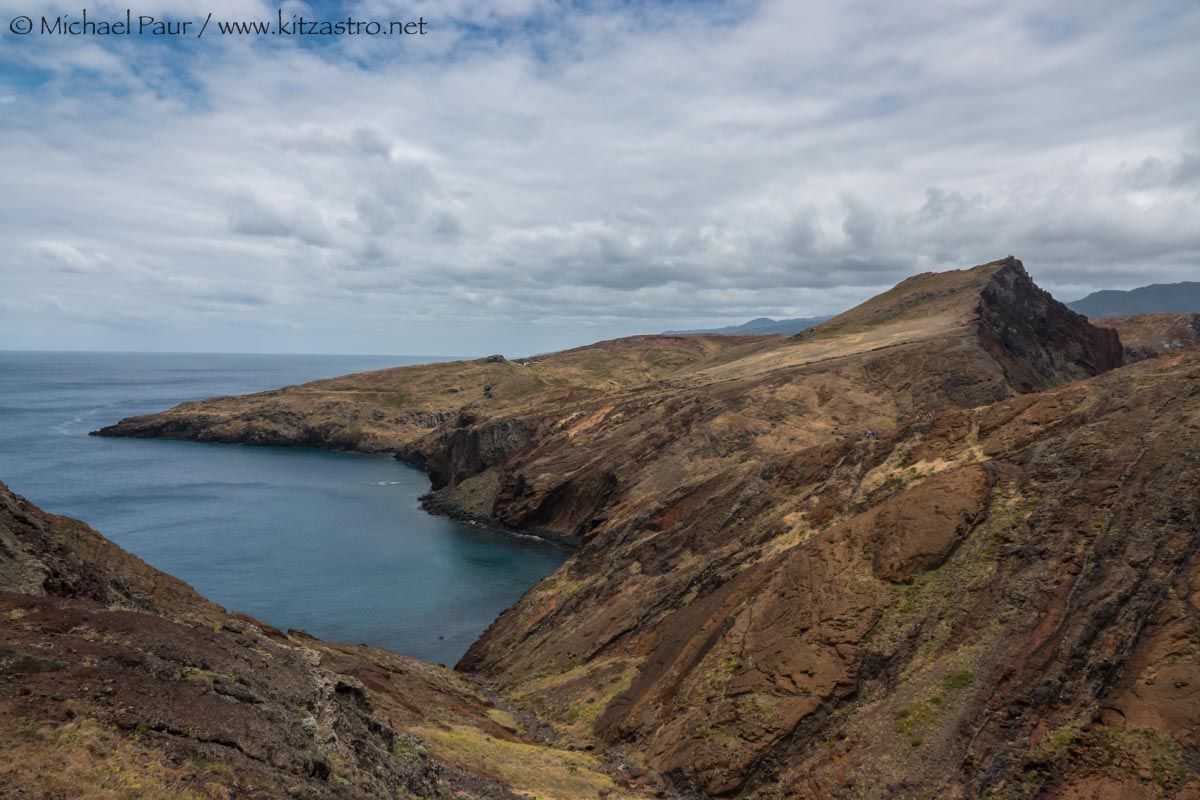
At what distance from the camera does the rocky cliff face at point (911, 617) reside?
20420 mm

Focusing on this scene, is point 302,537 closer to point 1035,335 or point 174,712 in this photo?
point 174,712

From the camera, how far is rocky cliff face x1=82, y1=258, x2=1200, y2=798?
20.4 metres

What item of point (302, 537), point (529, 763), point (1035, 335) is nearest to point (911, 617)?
point (529, 763)

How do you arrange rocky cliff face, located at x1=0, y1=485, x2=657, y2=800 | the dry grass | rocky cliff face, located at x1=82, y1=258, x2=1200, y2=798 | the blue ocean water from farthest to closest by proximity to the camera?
the blue ocean water < the dry grass < rocky cliff face, located at x1=82, y1=258, x2=1200, y2=798 < rocky cliff face, located at x1=0, y1=485, x2=657, y2=800

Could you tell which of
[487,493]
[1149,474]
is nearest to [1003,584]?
[1149,474]

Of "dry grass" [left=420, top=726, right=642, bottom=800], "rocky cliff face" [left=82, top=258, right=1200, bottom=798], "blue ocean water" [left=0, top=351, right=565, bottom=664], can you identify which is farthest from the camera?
"blue ocean water" [left=0, top=351, right=565, bottom=664]

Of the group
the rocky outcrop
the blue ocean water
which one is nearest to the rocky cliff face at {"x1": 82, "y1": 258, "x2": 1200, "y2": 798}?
the blue ocean water

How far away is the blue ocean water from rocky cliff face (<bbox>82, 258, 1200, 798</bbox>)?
39.7 feet

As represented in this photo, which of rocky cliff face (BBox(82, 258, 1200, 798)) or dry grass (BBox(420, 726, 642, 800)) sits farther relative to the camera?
dry grass (BBox(420, 726, 642, 800))

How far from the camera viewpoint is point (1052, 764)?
19.2 m

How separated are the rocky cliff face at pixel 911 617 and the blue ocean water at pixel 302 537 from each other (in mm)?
12115

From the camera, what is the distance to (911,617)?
86.5 feet

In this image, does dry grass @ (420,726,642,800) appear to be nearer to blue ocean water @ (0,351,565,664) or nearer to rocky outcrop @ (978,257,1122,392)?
blue ocean water @ (0,351,565,664)

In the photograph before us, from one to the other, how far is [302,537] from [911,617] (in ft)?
224
